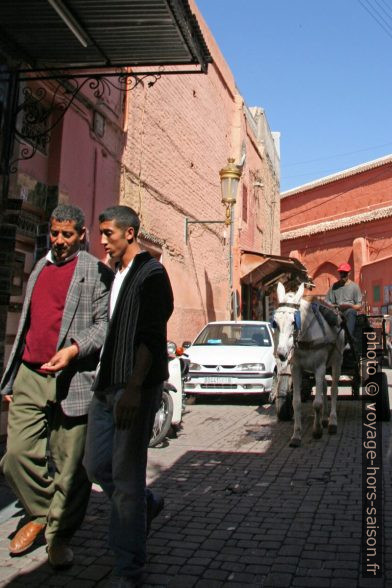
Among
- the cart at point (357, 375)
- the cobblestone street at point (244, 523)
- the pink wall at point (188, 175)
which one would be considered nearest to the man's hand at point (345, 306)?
the cart at point (357, 375)

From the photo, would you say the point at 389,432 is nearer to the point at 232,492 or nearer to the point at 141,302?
the point at 232,492

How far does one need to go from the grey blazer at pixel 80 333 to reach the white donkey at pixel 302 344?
3.59m

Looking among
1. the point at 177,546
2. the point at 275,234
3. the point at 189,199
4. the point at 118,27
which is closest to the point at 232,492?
the point at 177,546

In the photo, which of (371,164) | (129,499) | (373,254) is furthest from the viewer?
(371,164)

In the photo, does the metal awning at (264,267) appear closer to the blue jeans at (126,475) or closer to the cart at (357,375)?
the cart at (357,375)

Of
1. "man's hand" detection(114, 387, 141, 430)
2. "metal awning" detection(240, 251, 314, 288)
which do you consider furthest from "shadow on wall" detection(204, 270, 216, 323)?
"man's hand" detection(114, 387, 141, 430)

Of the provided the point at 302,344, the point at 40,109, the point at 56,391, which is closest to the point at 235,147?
the point at 40,109

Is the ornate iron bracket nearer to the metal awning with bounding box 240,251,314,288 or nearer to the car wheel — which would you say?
the car wheel

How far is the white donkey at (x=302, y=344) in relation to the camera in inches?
274

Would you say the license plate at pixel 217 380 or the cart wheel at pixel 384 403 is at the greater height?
the license plate at pixel 217 380

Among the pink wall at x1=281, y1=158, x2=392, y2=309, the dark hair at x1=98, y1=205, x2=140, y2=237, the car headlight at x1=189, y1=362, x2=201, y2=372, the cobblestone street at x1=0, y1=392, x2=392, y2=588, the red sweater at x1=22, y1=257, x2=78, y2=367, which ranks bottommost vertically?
the cobblestone street at x1=0, y1=392, x2=392, y2=588

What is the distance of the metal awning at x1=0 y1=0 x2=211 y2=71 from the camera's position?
215 inches

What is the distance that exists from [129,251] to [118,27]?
11.4ft

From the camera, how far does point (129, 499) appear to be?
9.79 feet
